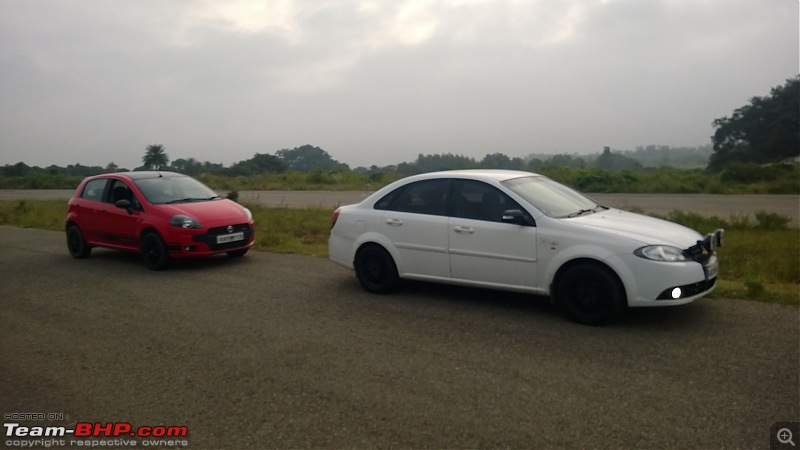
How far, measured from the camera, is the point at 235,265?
1075 cm

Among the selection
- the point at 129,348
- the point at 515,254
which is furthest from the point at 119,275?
the point at 515,254

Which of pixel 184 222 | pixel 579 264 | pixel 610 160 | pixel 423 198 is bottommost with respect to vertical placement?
pixel 579 264

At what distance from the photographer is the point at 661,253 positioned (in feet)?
20.3

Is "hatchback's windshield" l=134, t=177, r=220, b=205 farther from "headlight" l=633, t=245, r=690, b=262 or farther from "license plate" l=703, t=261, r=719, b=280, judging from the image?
"license plate" l=703, t=261, r=719, b=280

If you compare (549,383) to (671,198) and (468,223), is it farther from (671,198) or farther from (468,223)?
(671,198)

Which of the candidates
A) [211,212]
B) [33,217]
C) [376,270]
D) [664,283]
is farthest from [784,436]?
[33,217]

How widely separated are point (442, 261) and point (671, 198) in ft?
70.2

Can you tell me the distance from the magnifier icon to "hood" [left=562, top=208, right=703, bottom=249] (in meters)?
2.39

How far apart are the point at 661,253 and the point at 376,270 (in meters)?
3.31

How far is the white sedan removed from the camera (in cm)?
624

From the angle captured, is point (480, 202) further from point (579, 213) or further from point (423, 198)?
point (579, 213)

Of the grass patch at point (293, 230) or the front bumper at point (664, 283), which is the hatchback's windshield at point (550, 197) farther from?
the grass patch at point (293, 230)

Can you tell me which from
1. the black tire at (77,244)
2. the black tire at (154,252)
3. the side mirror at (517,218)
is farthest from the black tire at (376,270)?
the black tire at (77,244)

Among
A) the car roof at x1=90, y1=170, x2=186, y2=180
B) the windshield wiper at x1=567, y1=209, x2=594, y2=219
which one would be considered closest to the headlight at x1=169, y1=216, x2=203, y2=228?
the car roof at x1=90, y1=170, x2=186, y2=180
